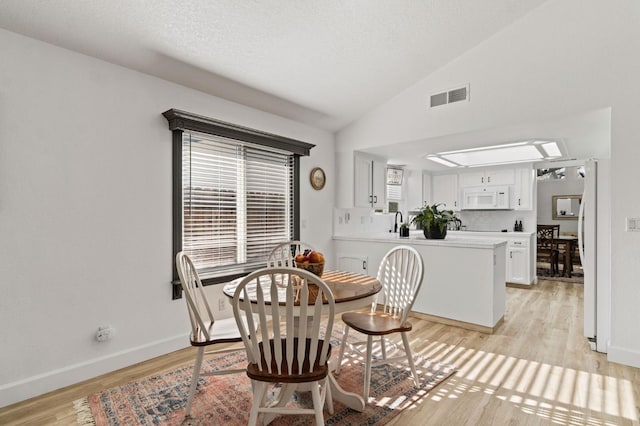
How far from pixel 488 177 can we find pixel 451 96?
3.25 m

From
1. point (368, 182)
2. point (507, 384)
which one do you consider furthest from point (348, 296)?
point (368, 182)

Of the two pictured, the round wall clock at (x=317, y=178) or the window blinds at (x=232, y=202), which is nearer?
the window blinds at (x=232, y=202)

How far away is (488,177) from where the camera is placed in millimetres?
6324

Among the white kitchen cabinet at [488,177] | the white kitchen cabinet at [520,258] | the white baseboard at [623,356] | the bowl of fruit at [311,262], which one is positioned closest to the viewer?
the bowl of fruit at [311,262]

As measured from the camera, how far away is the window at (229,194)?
9.94 ft

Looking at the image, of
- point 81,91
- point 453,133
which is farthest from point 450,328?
point 81,91

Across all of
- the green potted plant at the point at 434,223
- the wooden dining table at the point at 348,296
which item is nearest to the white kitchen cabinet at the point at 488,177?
the green potted plant at the point at 434,223

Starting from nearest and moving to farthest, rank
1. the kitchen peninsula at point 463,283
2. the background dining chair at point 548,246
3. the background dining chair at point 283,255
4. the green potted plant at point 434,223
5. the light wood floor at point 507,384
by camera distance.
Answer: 1. the light wood floor at point 507,384
2. the background dining chair at point 283,255
3. the kitchen peninsula at point 463,283
4. the green potted plant at point 434,223
5. the background dining chair at point 548,246

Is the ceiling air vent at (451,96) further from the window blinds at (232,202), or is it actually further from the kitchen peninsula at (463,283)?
the window blinds at (232,202)

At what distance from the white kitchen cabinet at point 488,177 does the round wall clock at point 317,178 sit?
344 cm

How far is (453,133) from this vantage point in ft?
11.9

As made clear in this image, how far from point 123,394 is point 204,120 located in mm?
2174

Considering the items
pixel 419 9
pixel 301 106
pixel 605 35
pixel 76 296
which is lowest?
pixel 76 296

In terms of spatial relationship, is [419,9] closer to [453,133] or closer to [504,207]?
[453,133]
